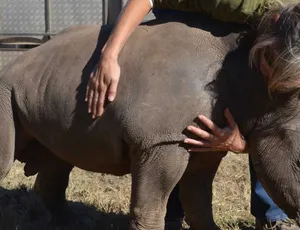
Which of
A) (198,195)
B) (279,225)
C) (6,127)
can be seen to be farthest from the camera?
(279,225)

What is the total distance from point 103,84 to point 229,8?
26.0 inches

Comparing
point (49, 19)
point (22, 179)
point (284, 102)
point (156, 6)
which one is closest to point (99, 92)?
point (156, 6)

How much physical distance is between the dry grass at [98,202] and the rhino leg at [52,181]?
0.12 m

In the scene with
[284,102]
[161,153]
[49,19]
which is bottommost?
[49,19]

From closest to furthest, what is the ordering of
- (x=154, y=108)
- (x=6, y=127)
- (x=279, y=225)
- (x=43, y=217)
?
(x=154, y=108), (x=6, y=127), (x=279, y=225), (x=43, y=217)

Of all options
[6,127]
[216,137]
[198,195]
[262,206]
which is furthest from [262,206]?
[6,127]

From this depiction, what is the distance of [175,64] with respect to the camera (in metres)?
3.24

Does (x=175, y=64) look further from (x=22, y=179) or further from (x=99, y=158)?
(x=22, y=179)

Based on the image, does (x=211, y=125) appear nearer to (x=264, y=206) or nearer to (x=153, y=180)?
(x=153, y=180)

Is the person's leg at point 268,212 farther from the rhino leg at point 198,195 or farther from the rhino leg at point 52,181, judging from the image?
the rhino leg at point 52,181

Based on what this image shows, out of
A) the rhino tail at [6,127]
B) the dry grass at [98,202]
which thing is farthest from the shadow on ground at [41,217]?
the rhino tail at [6,127]

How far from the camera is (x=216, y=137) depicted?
3.24 m

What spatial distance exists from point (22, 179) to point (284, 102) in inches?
111

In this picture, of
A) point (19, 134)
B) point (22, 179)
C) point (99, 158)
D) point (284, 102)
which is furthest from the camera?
point (22, 179)
